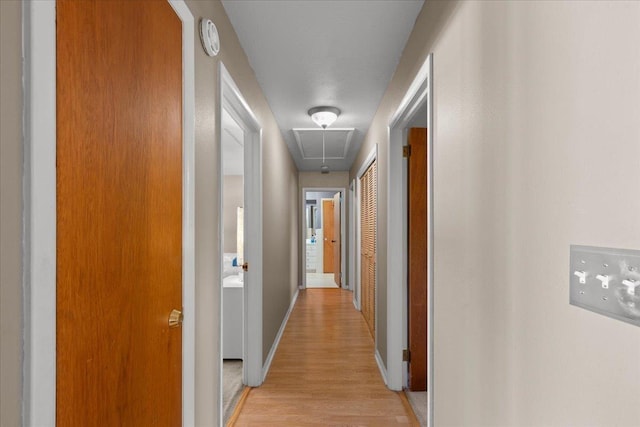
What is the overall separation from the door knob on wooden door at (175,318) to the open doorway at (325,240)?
557cm

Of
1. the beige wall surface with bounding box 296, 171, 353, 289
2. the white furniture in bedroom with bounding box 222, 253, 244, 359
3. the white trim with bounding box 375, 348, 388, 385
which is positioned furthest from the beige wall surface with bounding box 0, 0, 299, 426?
the beige wall surface with bounding box 296, 171, 353, 289

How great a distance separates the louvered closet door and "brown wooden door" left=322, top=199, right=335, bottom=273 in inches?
143

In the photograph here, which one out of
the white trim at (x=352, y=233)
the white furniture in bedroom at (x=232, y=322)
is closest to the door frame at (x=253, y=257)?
the white furniture in bedroom at (x=232, y=322)

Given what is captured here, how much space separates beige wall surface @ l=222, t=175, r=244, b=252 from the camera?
574 cm

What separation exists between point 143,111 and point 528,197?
109 centimetres

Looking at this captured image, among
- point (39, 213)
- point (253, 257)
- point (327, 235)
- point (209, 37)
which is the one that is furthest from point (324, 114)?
point (327, 235)

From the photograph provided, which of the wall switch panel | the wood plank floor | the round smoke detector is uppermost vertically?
the round smoke detector

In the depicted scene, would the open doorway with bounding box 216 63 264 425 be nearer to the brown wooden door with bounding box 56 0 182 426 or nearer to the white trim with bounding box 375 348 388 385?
the brown wooden door with bounding box 56 0 182 426

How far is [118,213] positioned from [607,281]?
109 centimetres

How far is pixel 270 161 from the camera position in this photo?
348 cm

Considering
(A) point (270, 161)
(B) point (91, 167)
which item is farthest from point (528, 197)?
(A) point (270, 161)

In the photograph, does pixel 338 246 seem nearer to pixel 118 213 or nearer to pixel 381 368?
pixel 381 368

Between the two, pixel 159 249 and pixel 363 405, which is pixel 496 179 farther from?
pixel 363 405
